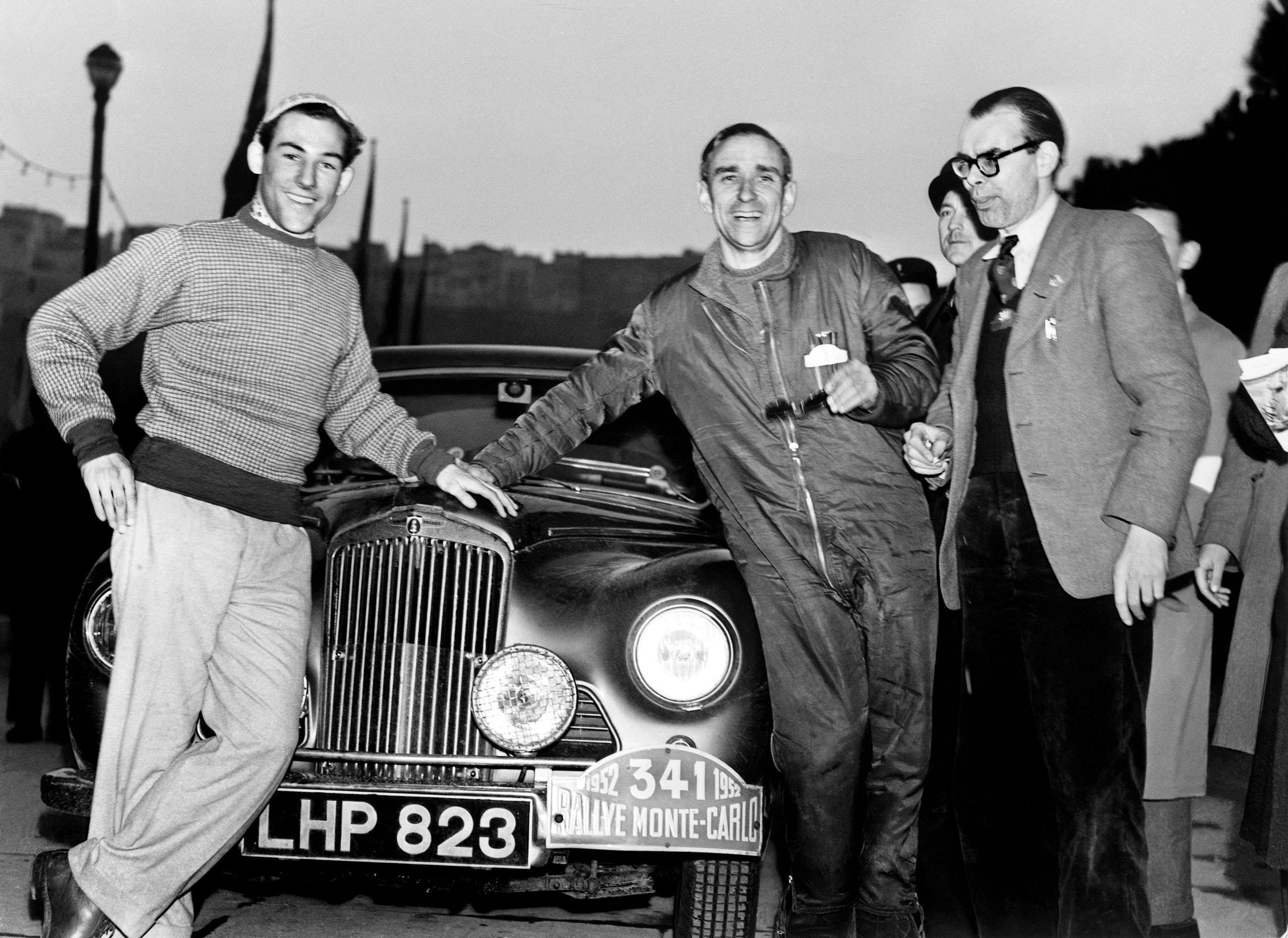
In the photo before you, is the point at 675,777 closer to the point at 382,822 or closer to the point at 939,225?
the point at 382,822

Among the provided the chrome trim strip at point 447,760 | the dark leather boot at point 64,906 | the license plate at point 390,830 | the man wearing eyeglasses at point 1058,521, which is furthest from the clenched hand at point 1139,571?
the dark leather boot at point 64,906

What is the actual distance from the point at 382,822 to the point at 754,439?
1261 millimetres

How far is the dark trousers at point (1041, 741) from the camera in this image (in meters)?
2.58

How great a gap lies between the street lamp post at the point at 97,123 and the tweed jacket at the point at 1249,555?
7.31m

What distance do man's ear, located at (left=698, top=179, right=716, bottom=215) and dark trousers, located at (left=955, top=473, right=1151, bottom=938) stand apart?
1.04 metres

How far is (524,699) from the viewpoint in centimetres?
307

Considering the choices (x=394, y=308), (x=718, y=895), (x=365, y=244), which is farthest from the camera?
(x=394, y=308)

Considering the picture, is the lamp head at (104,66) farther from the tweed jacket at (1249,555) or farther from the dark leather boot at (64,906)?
the tweed jacket at (1249,555)

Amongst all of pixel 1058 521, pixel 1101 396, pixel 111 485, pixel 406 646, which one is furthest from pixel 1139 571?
pixel 111 485

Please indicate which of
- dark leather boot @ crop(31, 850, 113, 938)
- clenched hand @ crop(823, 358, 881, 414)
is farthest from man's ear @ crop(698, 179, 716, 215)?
dark leather boot @ crop(31, 850, 113, 938)

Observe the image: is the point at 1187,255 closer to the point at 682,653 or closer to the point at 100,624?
the point at 682,653

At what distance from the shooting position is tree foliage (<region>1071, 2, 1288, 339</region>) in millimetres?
9047

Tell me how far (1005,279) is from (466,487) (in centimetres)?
137

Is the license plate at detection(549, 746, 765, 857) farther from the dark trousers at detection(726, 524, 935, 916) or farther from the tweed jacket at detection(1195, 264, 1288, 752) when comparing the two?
the tweed jacket at detection(1195, 264, 1288, 752)
